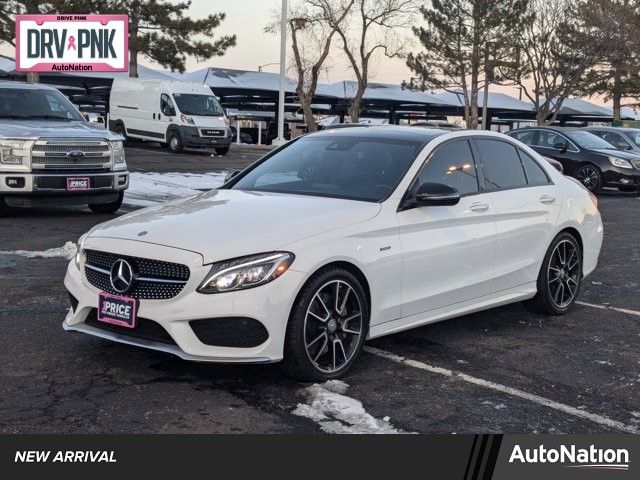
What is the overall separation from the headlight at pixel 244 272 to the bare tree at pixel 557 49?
127ft

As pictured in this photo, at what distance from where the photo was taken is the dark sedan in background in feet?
62.8

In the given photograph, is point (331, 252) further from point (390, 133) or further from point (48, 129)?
point (48, 129)

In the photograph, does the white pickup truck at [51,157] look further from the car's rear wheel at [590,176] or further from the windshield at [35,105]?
the car's rear wheel at [590,176]

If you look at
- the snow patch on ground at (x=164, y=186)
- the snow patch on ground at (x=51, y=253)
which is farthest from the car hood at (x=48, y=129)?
the snow patch on ground at (x=51, y=253)

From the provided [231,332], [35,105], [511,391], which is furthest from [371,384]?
[35,105]

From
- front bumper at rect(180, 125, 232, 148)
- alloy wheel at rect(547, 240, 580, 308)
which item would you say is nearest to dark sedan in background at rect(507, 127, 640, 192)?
front bumper at rect(180, 125, 232, 148)

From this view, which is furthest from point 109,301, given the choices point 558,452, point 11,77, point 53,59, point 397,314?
point 11,77

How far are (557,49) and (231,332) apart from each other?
39546mm

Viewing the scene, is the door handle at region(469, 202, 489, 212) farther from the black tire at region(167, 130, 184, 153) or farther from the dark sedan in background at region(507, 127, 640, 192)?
the black tire at region(167, 130, 184, 153)

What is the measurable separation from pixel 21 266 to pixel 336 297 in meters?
4.48

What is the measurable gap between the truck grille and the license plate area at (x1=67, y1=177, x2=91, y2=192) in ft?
0.56

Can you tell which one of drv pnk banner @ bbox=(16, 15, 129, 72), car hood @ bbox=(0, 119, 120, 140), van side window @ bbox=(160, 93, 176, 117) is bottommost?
car hood @ bbox=(0, 119, 120, 140)

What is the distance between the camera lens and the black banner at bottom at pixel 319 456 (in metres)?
3.58

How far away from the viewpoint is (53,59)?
2680cm
